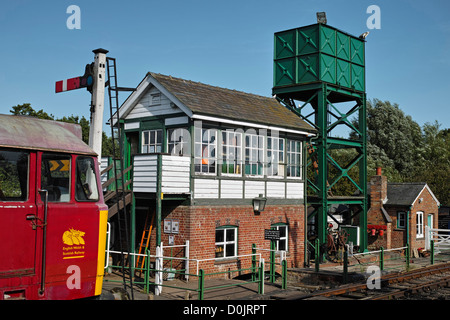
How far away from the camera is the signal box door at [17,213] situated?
6.66 m

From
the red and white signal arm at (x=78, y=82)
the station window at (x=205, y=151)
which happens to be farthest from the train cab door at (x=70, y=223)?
the station window at (x=205, y=151)

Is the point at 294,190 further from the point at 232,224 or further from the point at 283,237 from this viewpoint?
the point at 232,224

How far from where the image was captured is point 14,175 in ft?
→ 22.5

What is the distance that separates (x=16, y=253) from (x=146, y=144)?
10.9 metres

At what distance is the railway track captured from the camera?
42.8 feet

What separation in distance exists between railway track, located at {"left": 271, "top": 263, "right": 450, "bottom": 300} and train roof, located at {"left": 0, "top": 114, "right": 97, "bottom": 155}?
7223mm

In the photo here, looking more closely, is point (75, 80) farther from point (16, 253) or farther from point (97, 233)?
point (16, 253)

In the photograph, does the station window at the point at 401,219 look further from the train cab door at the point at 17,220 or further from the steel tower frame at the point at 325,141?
the train cab door at the point at 17,220

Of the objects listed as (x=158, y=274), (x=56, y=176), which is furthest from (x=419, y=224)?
(x=56, y=176)

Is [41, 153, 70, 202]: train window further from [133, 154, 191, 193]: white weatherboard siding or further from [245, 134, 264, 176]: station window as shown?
[245, 134, 264, 176]: station window

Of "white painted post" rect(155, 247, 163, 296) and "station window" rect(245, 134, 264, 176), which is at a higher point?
"station window" rect(245, 134, 264, 176)

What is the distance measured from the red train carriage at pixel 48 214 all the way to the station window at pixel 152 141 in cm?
916

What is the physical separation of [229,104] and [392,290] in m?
8.34

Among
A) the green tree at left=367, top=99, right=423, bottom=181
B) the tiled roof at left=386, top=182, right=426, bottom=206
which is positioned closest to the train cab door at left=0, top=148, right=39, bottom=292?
the tiled roof at left=386, top=182, right=426, bottom=206
